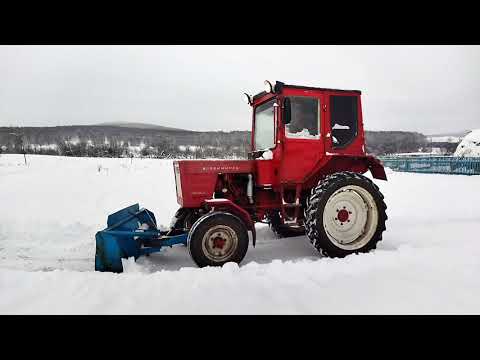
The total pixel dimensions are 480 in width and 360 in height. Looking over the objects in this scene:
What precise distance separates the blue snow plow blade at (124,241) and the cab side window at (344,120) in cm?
274

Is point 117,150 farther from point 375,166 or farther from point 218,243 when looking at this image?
point 375,166

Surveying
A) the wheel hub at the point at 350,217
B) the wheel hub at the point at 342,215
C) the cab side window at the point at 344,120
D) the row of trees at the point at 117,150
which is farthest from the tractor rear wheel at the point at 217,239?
the row of trees at the point at 117,150

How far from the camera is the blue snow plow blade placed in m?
4.18

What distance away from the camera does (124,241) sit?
4355 millimetres

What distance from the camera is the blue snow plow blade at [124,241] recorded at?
4.18 metres

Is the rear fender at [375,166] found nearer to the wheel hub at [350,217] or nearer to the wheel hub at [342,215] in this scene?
the wheel hub at [350,217]

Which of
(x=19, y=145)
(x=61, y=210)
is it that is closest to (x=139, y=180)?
(x=61, y=210)

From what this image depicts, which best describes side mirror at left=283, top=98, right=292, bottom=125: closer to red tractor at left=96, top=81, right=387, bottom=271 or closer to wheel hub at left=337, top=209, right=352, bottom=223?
red tractor at left=96, top=81, right=387, bottom=271

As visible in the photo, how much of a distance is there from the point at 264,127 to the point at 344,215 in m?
1.89

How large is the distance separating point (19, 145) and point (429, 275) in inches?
926

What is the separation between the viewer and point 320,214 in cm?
450

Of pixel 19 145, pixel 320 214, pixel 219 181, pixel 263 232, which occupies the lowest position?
pixel 263 232
